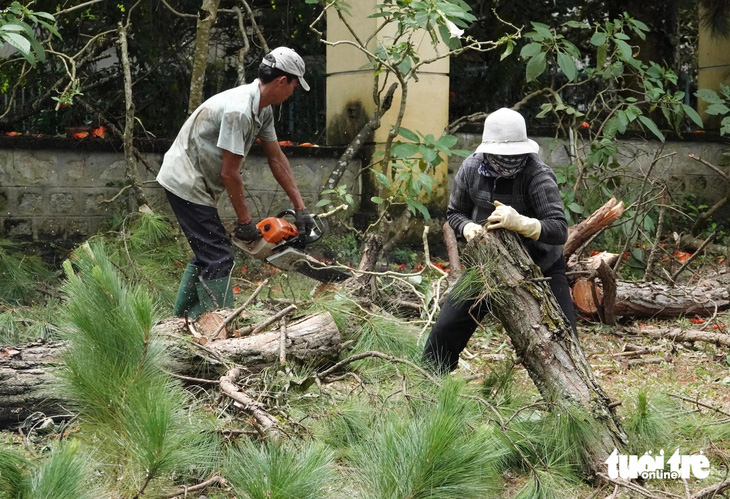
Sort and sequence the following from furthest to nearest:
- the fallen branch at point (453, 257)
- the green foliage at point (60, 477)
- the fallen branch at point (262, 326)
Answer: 1. the fallen branch at point (453, 257)
2. the fallen branch at point (262, 326)
3. the green foliage at point (60, 477)

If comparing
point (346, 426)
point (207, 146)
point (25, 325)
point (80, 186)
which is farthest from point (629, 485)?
point (80, 186)

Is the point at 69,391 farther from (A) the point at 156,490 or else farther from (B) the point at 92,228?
(B) the point at 92,228

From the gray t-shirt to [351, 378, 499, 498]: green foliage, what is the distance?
7.29ft

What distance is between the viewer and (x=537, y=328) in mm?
3148

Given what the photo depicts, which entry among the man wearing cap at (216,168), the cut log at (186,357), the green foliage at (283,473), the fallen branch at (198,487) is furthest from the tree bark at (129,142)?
the green foliage at (283,473)

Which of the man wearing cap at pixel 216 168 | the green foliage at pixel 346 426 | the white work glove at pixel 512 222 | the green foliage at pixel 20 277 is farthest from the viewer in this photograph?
the green foliage at pixel 20 277

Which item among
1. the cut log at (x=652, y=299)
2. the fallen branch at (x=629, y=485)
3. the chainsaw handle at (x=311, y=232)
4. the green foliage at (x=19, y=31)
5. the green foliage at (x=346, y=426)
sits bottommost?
the cut log at (x=652, y=299)

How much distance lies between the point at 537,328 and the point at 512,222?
0.40 m

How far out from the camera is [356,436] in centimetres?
310

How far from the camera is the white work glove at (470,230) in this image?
11.1ft

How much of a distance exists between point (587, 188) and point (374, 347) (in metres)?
3.28

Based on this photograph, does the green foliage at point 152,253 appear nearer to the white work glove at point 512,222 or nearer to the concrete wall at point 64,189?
the concrete wall at point 64,189

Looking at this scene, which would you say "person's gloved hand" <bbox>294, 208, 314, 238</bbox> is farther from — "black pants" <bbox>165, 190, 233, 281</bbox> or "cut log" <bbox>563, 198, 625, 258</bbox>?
"cut log" <bbox>563, 198, 625, 258</bbox>

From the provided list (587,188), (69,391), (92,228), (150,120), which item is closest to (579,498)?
(69,391)
